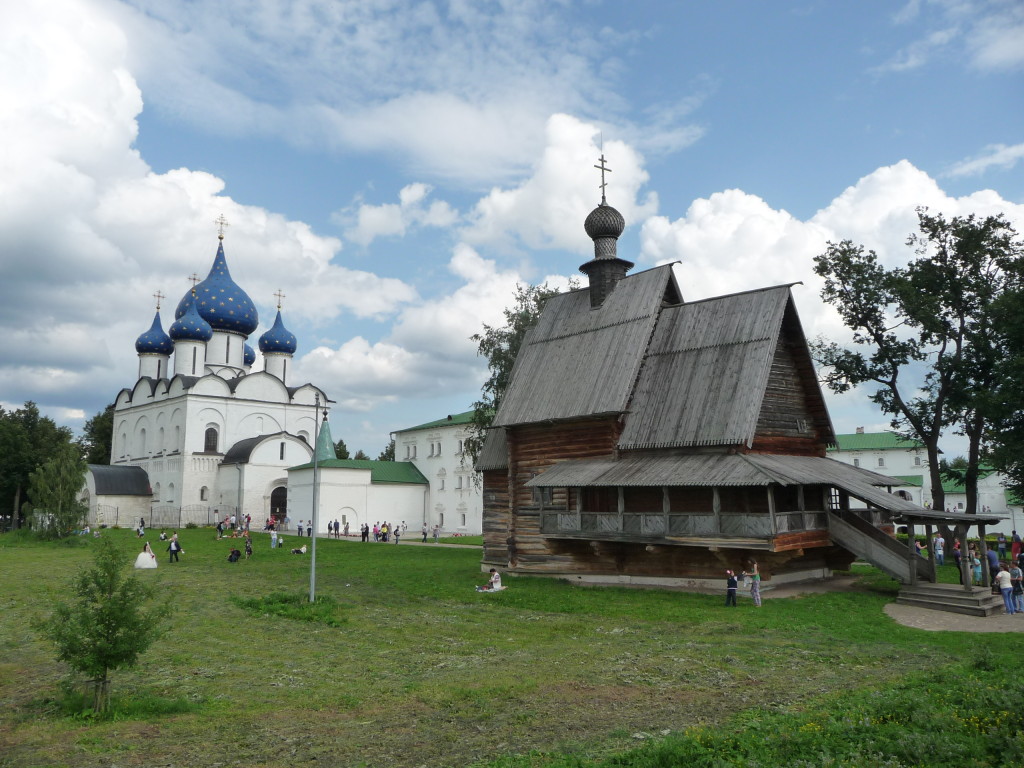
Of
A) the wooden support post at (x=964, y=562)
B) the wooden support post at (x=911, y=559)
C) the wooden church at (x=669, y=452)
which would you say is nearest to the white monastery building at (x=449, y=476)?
the wooden church at (x=669, y=452)

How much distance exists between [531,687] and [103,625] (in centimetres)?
604

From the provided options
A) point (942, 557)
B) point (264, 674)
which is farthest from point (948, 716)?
point (942, 557)

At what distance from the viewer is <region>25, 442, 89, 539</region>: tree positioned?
43.6 m

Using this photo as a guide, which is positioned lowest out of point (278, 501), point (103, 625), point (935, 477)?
point (103, 625)

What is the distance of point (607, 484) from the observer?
69.7 ft

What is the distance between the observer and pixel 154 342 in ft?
214

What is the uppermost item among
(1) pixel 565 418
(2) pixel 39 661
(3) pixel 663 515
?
(1) pixel 565 418

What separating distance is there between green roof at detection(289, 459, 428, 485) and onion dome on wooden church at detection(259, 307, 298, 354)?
13.3 metres

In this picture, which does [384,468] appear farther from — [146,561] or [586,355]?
[586,355]

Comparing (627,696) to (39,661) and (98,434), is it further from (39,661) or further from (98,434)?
(98,434)

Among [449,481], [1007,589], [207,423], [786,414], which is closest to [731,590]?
[1007,589]

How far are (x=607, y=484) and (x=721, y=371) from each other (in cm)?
472

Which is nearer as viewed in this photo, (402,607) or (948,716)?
(948,716)

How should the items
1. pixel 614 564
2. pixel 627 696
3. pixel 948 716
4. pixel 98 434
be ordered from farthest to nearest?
pixel 98 434, pixel 614 564, pixel 627 696, pixel 948 716
